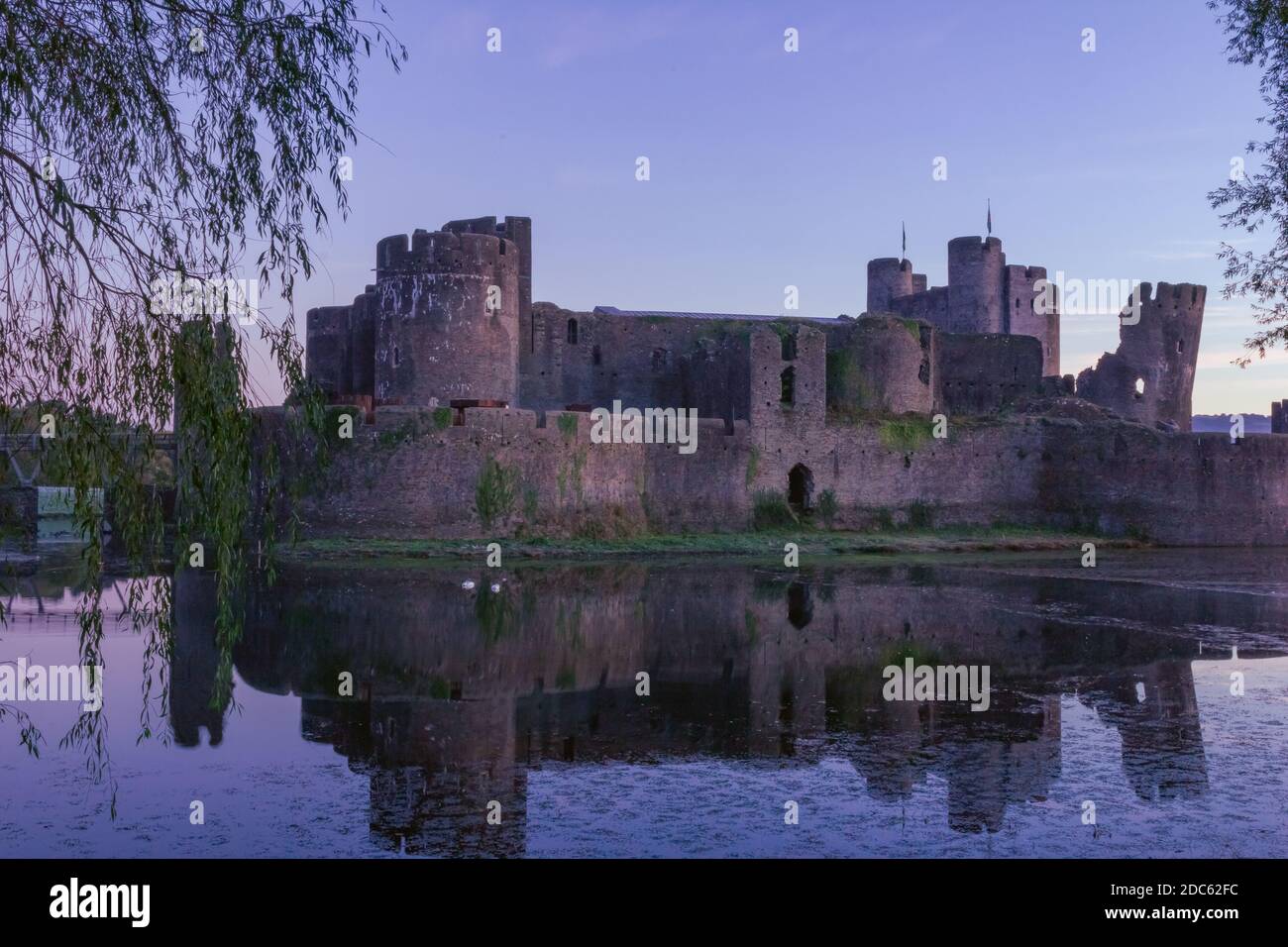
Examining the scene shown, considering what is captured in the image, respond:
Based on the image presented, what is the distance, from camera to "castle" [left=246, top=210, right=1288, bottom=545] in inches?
1133

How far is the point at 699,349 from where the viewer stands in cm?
3816

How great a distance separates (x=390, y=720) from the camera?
38.1ft

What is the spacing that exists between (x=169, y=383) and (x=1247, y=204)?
9.85 m

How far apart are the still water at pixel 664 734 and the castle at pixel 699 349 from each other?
13824mm

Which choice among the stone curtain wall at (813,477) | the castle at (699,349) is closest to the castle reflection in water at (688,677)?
the stone curtain wall at (813,477)

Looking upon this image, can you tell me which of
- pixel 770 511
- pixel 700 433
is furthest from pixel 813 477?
pixel 700 433

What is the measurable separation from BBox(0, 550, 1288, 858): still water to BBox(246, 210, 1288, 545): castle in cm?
819

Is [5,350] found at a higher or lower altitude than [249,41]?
lower

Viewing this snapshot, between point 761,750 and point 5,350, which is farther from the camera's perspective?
point 761,750

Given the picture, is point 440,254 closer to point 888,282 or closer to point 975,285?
point 975,285

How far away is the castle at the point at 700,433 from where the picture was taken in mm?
28781

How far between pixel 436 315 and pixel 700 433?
735 cm
